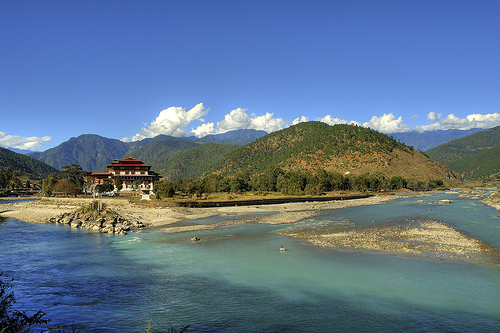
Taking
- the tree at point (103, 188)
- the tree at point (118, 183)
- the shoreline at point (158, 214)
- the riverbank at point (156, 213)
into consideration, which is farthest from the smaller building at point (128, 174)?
the riverbank at point (156, 213)

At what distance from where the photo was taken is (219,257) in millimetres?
28469

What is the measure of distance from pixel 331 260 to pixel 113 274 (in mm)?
17122

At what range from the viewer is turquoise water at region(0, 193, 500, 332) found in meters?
15.8

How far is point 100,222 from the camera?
46906mm

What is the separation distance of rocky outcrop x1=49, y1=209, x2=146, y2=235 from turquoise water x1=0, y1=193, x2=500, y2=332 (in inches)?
404

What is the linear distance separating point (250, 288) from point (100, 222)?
34.2 m

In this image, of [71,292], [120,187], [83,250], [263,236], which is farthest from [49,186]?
[71,292]

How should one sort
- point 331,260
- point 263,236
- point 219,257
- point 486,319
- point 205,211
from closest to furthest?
point 486,319
point 331,260
point 219,257
point 263,236
point 205,211

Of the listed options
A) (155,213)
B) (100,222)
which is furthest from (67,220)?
(155,213)

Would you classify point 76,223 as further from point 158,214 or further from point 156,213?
point 156,213

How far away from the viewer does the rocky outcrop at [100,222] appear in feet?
144

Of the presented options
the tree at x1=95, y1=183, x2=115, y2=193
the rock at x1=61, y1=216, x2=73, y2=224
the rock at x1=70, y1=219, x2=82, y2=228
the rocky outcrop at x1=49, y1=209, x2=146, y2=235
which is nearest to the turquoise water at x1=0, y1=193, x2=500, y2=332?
the rocky outcrop at x1=49, y1=209, x2=146, y2=235

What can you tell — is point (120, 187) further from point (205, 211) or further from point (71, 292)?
point (71, 292)

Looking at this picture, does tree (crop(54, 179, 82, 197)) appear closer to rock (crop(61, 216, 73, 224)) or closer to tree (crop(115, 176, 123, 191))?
tree (crop(115, 176, 123, 191))
